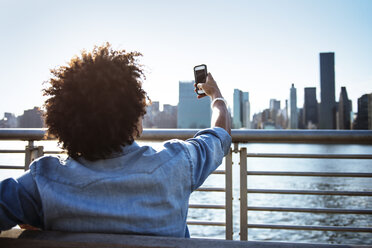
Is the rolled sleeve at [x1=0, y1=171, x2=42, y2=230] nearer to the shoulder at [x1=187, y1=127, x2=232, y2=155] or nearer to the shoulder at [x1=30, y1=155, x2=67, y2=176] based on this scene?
the shoulder at [x1=30, y1=155, x2=67, y2=176]

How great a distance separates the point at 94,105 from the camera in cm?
89

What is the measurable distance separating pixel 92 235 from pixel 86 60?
53 centimetres

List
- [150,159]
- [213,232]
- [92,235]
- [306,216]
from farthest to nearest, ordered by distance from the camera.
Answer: [306,216] → [213,232] → [150,159] → [92,235]

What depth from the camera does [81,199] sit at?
0.88m

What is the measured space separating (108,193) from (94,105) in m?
0.26

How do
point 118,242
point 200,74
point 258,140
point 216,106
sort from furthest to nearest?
1. point 258,140
2. point 200,74
3. point 216,106
4. point 118,242

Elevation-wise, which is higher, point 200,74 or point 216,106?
point 200,74

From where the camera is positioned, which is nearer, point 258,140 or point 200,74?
point 200,74

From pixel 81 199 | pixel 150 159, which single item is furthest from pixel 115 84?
pixel 81 199

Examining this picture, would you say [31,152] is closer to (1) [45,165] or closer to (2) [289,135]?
(1) [45,165]

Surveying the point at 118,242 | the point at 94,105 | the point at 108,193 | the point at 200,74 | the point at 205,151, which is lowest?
the point at 118,242

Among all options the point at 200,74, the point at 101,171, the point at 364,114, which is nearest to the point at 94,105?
the point at 101,171

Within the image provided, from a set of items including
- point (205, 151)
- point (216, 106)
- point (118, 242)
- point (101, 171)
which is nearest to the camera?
point (118, 242)

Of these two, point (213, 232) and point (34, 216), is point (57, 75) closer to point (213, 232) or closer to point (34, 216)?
point (34, 216)
